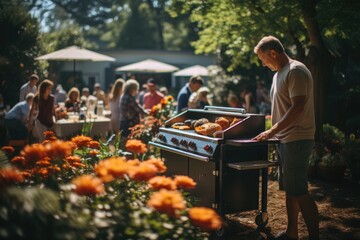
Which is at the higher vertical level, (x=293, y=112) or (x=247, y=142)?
(x=293, y=112)

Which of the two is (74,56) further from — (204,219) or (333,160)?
(204,219)

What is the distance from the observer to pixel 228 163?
4.36 meters

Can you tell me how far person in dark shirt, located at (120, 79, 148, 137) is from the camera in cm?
759

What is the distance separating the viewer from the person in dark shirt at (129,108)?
7.59 metres

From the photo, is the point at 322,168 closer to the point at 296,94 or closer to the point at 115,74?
the point at 296,94

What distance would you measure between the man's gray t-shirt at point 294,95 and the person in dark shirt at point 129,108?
13.0 feet

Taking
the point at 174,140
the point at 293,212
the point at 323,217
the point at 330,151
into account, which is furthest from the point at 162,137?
the point at 330,151

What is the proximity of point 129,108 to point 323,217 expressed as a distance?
3908 millimetres

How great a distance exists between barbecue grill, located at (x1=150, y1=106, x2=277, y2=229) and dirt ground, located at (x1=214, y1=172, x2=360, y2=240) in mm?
224

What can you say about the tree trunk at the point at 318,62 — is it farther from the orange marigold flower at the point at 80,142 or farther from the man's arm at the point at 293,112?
the orange marigold flower at the point at 80,142

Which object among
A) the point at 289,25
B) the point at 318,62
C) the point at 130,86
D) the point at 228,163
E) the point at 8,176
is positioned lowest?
the point at 228,163

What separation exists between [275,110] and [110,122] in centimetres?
543

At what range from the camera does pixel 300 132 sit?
3889 millimetres

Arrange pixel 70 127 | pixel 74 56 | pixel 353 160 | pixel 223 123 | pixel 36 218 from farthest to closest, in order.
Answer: pixel 74 56 → pixel 70 127 → pixel 353 160 → pixel 223 123 → pixel 36 218
